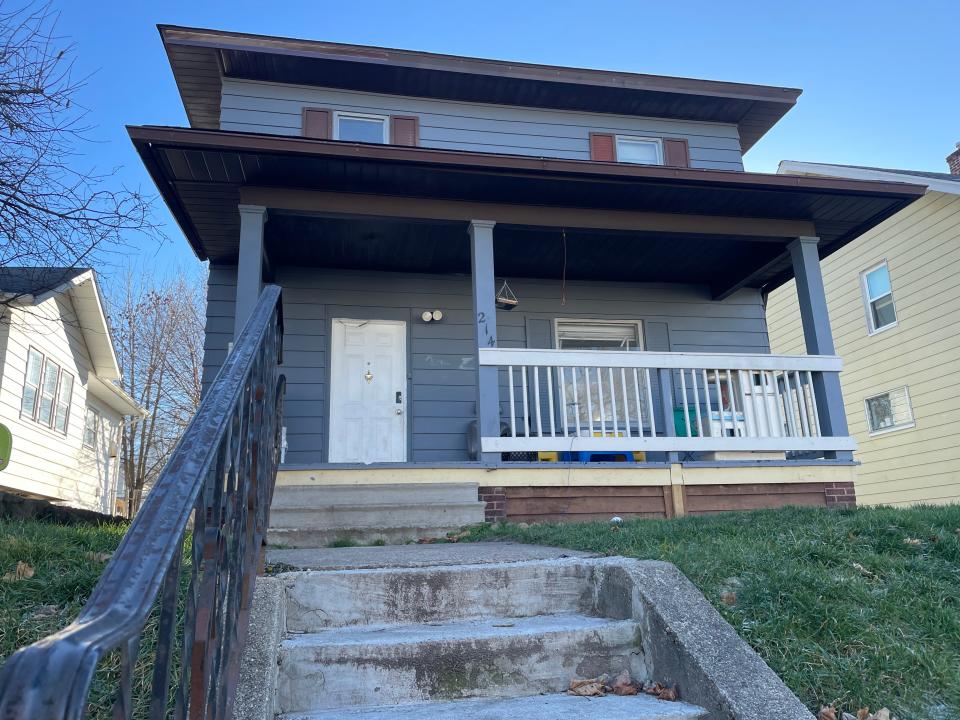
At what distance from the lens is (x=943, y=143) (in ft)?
43.7

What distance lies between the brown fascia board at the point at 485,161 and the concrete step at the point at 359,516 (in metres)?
3.06

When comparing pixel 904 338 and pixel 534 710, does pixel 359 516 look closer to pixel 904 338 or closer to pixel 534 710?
pixel 534 710

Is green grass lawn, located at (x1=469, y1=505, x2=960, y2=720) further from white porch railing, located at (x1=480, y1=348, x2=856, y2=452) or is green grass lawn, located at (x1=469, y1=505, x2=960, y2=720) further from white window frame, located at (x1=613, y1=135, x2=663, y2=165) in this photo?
white window frame, located at (x1=613, y1=135, x2=663, y2=165)

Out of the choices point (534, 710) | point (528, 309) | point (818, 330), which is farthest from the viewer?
point (528, 309)

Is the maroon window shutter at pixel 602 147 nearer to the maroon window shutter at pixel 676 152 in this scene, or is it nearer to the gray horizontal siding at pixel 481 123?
the gray horizontal siding at pixel 481 123

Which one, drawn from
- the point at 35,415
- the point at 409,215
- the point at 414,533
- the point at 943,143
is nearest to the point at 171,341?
the point at 35,415

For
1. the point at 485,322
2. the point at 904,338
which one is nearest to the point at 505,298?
the point at 485,322

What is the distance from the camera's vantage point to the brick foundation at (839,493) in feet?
22.4

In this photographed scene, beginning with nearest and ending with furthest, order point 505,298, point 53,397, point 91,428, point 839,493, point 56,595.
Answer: point 56,595
point 839,493
point 505,298
point 53,397
point 91,428

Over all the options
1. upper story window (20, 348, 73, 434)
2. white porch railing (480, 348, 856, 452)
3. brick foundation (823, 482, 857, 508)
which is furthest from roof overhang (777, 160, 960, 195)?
upper story window (20, 348, 73, 434)

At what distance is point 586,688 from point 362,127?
26.0 feet

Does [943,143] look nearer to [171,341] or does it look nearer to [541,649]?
[541,649]

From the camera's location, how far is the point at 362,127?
8.93 metres

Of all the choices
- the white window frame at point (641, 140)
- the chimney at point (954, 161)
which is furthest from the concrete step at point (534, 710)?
the chimney at point (954, 161)
